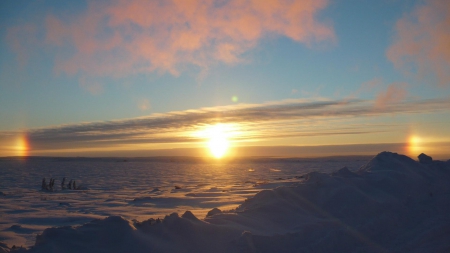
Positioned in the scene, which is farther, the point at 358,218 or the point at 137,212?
the point at 137,212

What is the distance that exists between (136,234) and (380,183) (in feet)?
19.4

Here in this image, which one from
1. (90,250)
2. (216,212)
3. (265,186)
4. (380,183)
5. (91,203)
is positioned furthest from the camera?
(265,186)

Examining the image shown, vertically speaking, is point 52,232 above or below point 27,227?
above

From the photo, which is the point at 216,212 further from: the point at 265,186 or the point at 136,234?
the point at 265,186

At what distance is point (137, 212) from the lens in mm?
8188

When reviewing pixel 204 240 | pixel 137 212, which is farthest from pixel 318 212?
pixel 137 212

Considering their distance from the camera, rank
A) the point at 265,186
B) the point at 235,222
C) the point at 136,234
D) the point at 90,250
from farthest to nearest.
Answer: the point at 265,186
the point at 235,222
the point at 136,234
the point at 90,250

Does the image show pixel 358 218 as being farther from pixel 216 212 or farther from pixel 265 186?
pixel 265 186

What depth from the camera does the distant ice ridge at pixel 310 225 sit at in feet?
15.3


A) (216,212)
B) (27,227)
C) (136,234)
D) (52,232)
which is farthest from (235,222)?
(27,227)

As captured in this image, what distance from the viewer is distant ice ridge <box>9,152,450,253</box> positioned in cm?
466

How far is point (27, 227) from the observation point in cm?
665

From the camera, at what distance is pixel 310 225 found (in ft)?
18.8

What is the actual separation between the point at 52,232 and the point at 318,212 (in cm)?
458
